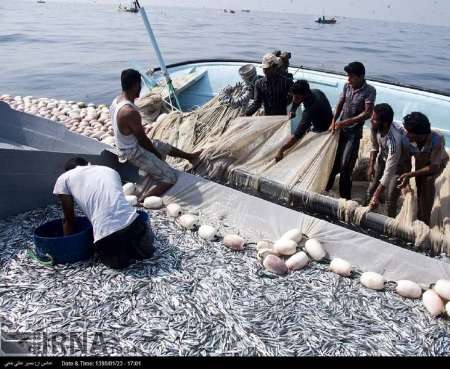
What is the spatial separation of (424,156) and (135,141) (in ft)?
10.9

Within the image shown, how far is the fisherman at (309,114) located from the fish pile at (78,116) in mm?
3524

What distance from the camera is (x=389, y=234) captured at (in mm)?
4789

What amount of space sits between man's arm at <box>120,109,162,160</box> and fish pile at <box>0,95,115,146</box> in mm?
2391

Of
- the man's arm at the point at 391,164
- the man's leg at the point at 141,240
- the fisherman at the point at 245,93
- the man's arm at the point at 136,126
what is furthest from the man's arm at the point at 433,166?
the fisherman at the point at 245,93

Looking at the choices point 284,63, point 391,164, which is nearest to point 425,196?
point 391,164

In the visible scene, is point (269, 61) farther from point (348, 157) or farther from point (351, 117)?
point (348, 157)

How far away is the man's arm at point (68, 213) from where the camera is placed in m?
4.37

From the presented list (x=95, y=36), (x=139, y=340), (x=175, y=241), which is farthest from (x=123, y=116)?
(x=95, y=36)

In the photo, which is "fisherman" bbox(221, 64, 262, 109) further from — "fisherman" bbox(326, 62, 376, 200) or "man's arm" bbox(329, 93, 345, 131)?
"fisherman" bbox(326, 62, 376, 200)

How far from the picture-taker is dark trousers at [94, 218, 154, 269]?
14.1ft

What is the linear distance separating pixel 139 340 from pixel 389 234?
9.25 ft

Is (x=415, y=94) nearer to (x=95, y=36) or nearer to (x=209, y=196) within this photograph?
(x=209, y=196)

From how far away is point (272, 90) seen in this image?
254 inches

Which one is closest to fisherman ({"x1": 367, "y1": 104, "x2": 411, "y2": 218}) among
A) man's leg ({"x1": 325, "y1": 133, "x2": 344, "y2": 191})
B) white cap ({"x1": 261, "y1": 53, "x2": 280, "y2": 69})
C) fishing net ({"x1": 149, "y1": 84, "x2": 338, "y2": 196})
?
man's leg ({"x1": 325, "y1": 133, "x2": 344, "y2": 191})
